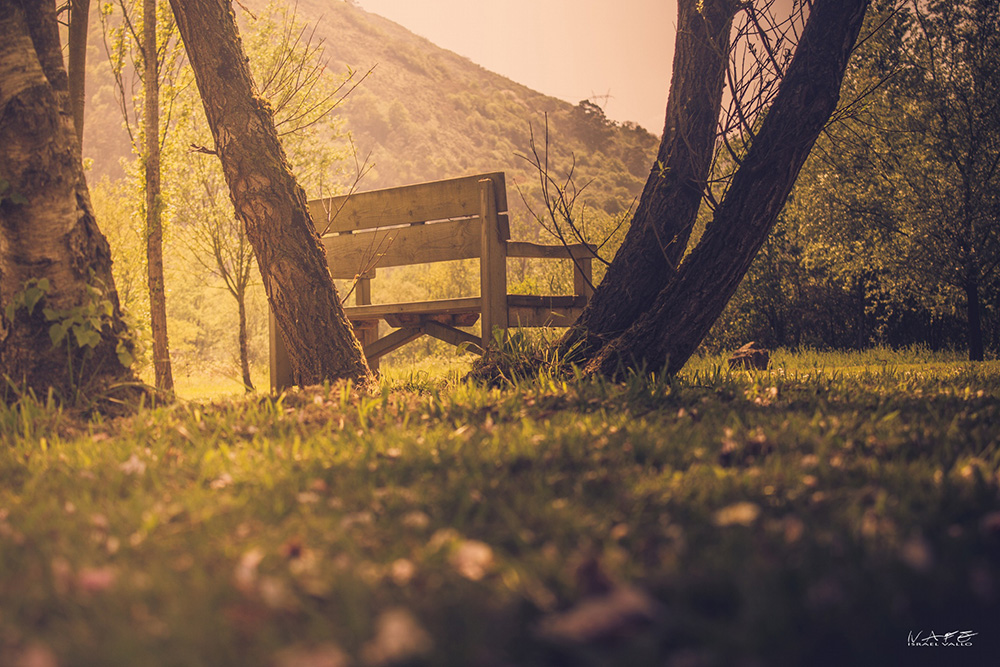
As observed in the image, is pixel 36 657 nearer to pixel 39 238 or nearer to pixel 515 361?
pixel 39 238

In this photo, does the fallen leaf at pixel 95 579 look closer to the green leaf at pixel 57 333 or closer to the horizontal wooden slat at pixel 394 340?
the green leaf at pixel 57 333

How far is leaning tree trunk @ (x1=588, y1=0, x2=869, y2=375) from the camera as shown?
13.0ft

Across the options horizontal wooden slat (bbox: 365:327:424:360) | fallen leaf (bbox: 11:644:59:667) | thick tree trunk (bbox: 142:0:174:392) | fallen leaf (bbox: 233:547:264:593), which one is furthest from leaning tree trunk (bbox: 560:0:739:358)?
thick tree trunk (bbox: 142:0:174:392)

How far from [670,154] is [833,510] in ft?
10.9

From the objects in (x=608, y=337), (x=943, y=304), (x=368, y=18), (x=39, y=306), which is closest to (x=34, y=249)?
(x=39, y=306)

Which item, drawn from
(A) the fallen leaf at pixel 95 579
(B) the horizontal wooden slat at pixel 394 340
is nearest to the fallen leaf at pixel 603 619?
(A) the fallen leaf at pixel 95 579

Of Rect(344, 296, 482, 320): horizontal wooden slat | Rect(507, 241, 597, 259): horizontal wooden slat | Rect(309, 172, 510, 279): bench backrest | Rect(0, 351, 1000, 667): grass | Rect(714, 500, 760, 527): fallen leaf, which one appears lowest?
Rect(0, 351, 1000, 667): grass

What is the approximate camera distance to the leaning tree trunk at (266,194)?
13.6 feet

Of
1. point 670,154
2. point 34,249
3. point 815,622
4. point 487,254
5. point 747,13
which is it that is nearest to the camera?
point 815,622

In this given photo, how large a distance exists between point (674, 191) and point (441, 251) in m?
2.20

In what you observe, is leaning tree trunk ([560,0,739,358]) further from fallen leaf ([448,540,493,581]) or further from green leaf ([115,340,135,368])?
fallen leaf ([448,540,493,581])

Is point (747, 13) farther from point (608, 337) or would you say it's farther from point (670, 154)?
point (608, 337)

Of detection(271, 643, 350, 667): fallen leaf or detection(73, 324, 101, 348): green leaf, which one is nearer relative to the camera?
detection(271, 643, 350, 667): fallen leaf

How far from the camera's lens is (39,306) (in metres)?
3.45
